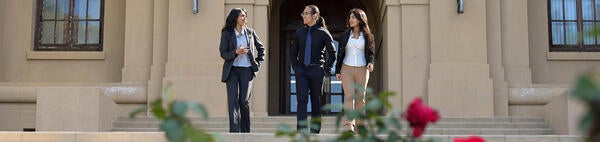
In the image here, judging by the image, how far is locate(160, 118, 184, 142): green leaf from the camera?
251cm

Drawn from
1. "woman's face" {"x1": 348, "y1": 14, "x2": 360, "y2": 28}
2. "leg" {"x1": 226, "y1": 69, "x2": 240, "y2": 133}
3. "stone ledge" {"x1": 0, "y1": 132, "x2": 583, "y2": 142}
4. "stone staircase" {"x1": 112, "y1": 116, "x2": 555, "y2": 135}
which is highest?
"woman's face" {"x1": 348, "y1": 14, "x2": 360, "y2": 28}

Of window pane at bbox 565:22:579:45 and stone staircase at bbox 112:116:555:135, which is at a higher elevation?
window pane at bbox 565:22:579:45

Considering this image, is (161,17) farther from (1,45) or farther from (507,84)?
(507,84)

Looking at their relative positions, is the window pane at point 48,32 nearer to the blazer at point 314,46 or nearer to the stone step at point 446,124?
the stone step at point 446,124

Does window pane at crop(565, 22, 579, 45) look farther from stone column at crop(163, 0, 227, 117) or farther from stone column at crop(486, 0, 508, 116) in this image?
stone column at crop(163, 0, 227, 117)

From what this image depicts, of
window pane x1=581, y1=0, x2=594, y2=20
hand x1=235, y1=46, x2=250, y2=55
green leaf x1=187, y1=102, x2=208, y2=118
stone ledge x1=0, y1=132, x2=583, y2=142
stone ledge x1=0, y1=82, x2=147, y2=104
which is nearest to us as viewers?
green leaf x1=187, y1=102, x2=208, y2=118

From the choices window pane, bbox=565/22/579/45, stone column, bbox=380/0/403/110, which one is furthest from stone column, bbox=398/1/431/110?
window pane, bbox=565/22/579/45

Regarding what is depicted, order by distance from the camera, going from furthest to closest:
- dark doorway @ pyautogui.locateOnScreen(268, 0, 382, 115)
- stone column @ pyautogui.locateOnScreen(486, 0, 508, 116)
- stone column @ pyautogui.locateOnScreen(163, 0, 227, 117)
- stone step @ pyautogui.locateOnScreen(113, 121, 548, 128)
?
dark doorway @ pyautogui.locateOnScreen(268, 0, 382, 115) < stone column @ pyautogui.locateOnScreen(486, 0, 508, 116) < stone column @ pyautogui.locateOnScreen(163, 0, 227, 117) < stone step @ pyautogui.locateOnScreen(113, 121, 548, 128)

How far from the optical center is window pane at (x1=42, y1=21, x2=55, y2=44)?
16.2 metres

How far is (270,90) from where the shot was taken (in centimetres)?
1869

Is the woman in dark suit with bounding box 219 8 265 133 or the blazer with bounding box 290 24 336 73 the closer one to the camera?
the woman in dark suit with bounding box 219 8 265 133

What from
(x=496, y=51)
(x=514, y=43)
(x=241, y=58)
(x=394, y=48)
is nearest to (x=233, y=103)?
(x=241, y=58)

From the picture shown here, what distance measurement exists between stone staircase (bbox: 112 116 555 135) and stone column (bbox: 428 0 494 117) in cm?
52

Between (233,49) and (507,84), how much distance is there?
627cm
